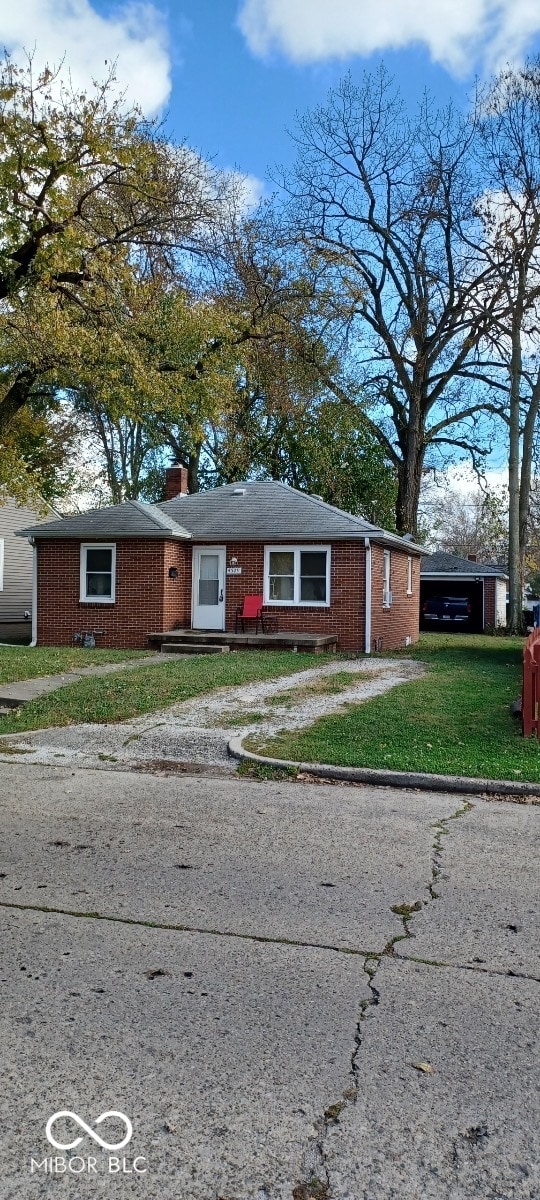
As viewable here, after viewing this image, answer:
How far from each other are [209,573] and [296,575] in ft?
7.59

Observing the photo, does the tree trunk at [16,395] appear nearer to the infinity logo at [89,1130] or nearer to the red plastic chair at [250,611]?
the red plastic chair at [250,611]

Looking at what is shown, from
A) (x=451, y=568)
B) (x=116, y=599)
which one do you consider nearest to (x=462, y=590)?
(x=451, y=568)

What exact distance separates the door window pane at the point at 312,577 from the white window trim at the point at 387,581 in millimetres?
1916

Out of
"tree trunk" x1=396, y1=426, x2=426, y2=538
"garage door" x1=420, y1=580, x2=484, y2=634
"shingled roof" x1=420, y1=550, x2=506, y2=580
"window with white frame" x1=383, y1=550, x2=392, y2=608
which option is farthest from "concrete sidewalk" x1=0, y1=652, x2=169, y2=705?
"shingled roof" x1=420, y1=550, x2=506, y2=580

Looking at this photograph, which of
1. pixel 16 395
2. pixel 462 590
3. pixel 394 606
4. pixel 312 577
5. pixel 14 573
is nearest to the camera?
pixel 16 395

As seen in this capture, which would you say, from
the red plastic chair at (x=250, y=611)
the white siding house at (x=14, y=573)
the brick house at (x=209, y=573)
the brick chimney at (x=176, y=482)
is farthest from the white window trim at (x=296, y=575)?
the white siding house at (x=14, y=573)

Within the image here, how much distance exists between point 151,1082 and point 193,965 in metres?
0.90

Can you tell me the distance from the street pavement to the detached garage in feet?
104

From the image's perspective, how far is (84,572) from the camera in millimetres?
20750

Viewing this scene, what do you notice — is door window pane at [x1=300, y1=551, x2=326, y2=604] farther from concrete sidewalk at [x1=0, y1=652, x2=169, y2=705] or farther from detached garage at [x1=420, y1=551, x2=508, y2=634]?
detached garage at [x1=420, y1=551, x2=508, y2=634]

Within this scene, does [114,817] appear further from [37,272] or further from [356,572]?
[356,572]

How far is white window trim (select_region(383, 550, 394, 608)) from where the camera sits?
844 inches

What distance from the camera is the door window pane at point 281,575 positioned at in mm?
20500

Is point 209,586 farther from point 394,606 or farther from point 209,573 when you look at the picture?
point 394,606
